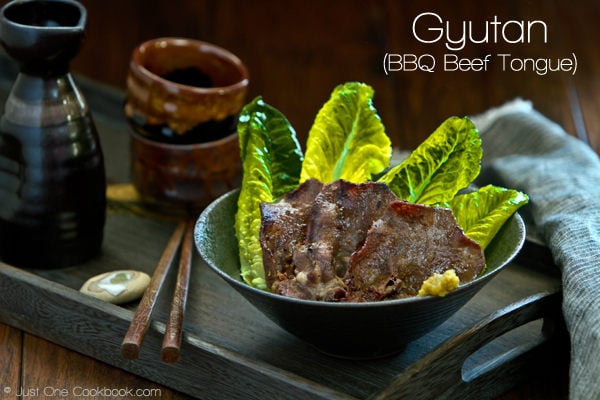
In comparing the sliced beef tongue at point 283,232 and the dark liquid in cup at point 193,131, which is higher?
the sliced beef tongue at point 283,232

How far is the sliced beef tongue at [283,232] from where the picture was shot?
151cm

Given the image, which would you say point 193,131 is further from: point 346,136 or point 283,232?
point 283,232

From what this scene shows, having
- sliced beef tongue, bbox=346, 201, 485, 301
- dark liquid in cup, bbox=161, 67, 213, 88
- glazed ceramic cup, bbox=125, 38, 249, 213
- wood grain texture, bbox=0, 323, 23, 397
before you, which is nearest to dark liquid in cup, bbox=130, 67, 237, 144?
glazed ceramic cup, bbox=125, 38, 249, 213

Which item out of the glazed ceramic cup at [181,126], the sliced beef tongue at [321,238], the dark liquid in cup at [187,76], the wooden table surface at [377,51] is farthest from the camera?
the wooden table surface at [377,51]

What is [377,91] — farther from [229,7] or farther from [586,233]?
[586,233]

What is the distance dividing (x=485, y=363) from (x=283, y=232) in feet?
1.19

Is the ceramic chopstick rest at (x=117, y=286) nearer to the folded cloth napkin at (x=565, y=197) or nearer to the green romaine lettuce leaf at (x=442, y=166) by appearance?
the green romaine lettuce leaf at (x=442, y=166)

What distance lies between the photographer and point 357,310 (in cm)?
136

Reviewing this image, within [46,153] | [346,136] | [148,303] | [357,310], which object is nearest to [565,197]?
[346,136]

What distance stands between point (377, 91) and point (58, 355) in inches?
51.0

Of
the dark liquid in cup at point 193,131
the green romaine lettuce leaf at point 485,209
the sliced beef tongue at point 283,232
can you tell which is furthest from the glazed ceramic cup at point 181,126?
the green romaine lettuce leaf at point 485,209

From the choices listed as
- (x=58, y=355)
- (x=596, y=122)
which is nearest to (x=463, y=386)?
(x=58, y=355)

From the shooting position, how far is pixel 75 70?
8.93ft

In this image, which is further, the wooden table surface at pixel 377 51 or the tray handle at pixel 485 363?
the wooden table surface at pixel 377 51
